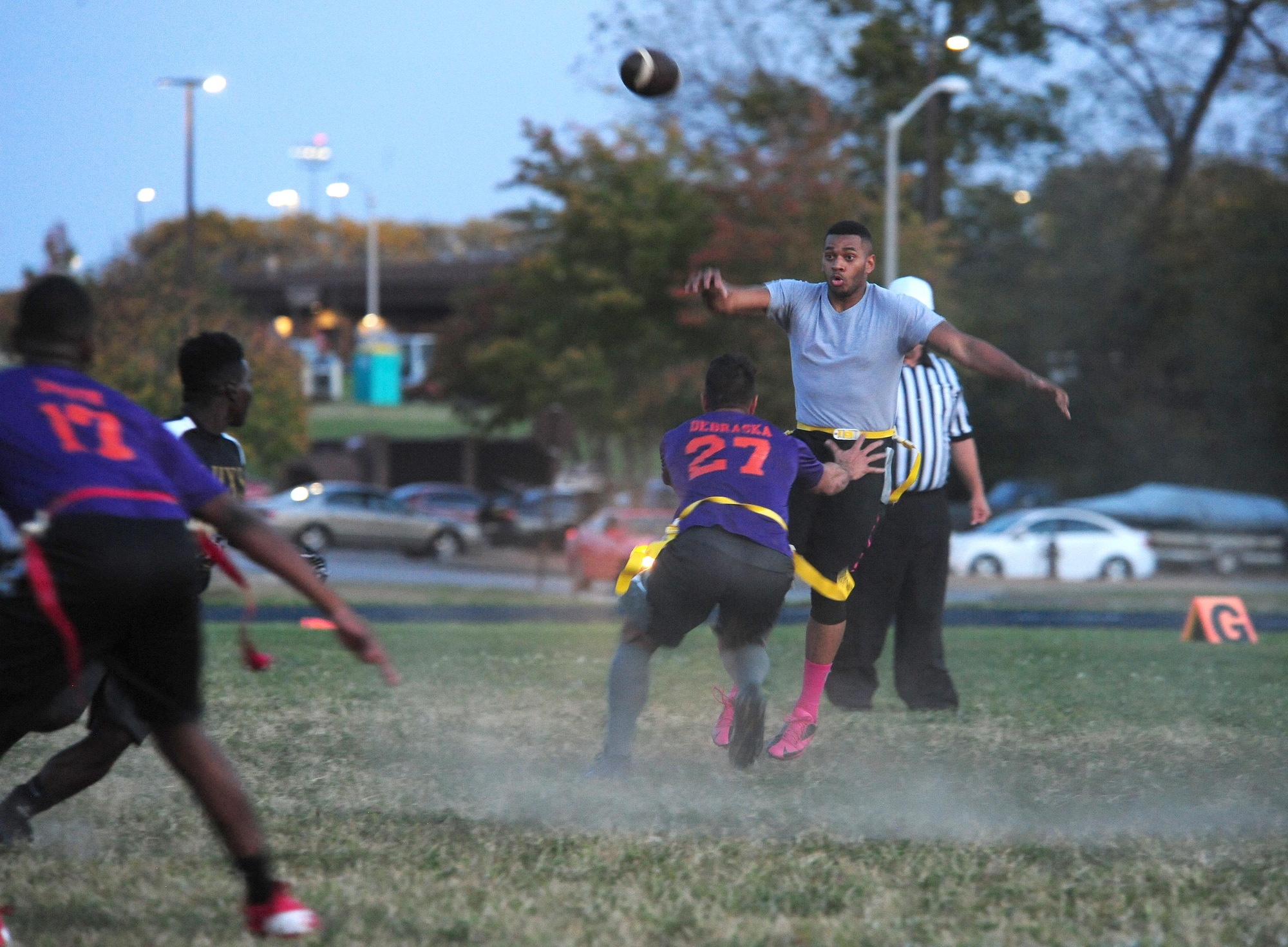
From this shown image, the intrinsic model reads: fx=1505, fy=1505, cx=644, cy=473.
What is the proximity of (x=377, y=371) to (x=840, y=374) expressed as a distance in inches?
3289

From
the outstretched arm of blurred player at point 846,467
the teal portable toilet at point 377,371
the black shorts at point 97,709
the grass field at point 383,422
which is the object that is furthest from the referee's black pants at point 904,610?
the teal portable toilet at point 377,371

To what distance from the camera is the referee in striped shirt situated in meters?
7.06

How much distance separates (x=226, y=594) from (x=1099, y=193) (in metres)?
25.9

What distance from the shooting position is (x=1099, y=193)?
125 ft

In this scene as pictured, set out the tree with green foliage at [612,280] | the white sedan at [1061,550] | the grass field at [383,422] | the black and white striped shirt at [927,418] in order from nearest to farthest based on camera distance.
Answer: the black and white striped shirt at [927,418], the white sedan at [1061,550], the tree with green foliage at [612,280], the grass field at [383,422]

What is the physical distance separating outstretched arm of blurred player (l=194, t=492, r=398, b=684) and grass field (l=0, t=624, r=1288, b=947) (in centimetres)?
69

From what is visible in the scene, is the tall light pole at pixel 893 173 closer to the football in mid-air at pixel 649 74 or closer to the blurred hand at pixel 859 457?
the football in mid-air at pixel 649 74

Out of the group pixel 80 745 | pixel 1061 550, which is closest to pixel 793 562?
pixel 80 745

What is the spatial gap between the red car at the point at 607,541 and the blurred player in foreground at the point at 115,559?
63.7ft

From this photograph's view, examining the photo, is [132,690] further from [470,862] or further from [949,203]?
[949,203]

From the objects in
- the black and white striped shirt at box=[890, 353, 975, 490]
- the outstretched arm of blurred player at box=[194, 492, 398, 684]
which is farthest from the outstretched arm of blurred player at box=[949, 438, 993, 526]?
the outstretched arm of blurred player at box=[194, 492, 398, 684]

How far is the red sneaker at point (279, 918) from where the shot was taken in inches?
138

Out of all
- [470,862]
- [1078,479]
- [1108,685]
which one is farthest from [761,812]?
[1078,479]

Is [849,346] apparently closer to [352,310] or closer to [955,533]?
[955,533]
